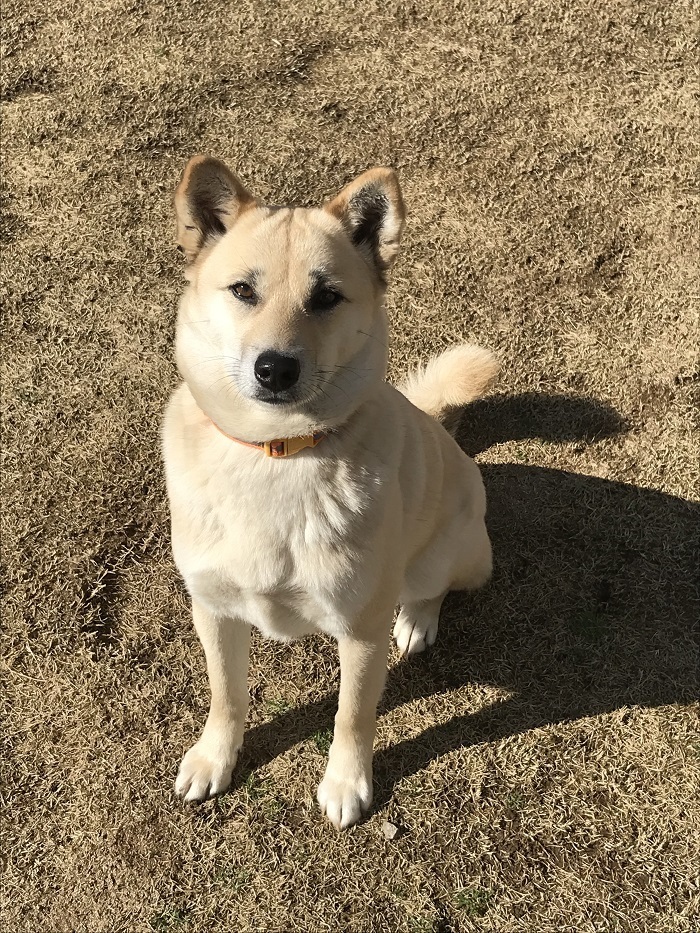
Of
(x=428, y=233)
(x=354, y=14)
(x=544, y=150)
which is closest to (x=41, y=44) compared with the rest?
(x=354, y=14)

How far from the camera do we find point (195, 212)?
2.08 meters

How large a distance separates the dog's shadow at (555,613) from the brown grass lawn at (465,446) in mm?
13

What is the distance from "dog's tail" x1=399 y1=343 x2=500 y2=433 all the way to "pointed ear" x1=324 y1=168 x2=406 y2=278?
112cm

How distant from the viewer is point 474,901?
269cm

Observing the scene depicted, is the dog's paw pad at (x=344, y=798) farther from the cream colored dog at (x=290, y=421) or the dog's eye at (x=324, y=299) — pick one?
the dog's eye at (x=324, y=299)

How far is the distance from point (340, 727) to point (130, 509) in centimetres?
148

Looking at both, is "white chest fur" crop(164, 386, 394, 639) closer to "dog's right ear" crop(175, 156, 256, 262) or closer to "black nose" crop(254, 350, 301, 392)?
"black nose" crop(254, 350, 301, 392)

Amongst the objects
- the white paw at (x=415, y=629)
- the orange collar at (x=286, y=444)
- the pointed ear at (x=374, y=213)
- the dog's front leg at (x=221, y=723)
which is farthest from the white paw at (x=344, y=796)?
the pointed ear at (x=374, y=213)

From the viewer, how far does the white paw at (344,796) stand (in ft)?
9.00

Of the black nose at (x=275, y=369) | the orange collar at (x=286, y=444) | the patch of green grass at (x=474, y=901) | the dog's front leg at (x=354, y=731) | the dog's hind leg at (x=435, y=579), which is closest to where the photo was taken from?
the black nose at (x=275, y=369)

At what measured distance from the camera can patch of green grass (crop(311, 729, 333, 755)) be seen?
296 centimetres

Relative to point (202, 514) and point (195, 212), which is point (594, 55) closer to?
point (195, 212)

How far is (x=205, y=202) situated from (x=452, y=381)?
149cm

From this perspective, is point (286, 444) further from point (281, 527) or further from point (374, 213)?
point (374, 213)
